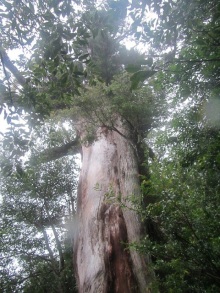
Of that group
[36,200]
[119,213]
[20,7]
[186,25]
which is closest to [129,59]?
[36,200]

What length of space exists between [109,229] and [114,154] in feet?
9.07

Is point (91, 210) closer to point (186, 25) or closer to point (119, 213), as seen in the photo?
point (119, 213)

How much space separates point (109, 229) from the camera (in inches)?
215

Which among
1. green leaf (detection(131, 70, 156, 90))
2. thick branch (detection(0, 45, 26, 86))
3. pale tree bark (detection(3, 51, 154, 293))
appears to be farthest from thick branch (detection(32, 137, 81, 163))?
green leaf (detection(131, 70, 156, 90))

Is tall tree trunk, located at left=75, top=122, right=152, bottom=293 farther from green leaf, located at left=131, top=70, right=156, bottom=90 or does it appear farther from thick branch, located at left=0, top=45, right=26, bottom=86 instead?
green leaf, located at left=131, top=70, right=156, bottom=90

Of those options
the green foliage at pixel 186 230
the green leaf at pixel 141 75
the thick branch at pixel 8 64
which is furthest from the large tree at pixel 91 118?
the green leaf at pixel 141 75

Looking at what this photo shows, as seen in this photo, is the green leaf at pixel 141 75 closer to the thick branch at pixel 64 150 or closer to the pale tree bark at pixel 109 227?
the pale tree bark at pixel 109 227

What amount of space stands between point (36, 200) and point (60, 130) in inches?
94.9

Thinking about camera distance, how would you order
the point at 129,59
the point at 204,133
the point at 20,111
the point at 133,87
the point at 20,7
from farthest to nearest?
the point at 129,59, the point at 204,133, the point at 20,111, the point at 20,7, the point at 133,87

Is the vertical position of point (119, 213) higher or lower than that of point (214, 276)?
higher

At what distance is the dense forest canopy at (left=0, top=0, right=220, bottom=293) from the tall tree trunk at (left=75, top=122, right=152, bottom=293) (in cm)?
2

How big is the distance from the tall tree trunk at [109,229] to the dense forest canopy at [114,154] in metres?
0.02

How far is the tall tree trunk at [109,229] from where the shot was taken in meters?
4.65

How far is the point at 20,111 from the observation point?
3123 millimetres
